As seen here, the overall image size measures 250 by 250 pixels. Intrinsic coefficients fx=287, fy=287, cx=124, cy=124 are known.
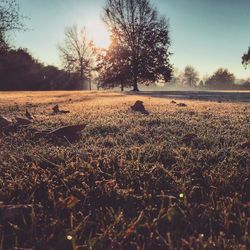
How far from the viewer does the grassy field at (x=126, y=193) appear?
131cm

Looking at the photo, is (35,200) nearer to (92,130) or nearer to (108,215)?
(108,215)

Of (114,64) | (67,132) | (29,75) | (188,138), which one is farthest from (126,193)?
(29,75)

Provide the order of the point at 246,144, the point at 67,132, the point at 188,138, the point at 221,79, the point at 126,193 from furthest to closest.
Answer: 1. the point at 221,79
2. the point at 67,132
3. the point at 188,138
4. the point at 246,144
5. the point at 126,193

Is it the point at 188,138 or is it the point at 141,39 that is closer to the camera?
the point at 188,138

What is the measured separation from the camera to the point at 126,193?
5.61 feet

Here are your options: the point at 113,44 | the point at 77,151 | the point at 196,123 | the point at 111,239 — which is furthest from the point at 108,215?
the point at 113,44

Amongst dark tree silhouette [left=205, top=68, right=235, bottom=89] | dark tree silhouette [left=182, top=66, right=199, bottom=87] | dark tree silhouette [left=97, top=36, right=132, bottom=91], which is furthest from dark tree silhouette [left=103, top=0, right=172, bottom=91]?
dark tree silhouette [left=182, top=66, right=199, bottom=87]

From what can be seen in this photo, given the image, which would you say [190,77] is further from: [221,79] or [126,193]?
[126,193]

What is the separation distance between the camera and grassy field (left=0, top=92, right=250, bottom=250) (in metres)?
Result: 1.31

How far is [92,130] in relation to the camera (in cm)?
339

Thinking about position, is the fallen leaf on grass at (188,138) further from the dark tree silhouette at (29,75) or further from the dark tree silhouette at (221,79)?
the dark tree silhouette at (221,79)

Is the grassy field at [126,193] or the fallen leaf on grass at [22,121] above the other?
the fallen leaf on grass at [22,121]

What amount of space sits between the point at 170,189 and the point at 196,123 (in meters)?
2.10

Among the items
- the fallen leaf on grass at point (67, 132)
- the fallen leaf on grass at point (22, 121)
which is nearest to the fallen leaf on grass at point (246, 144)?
the fallen leaf on grass at point (67, 132)
